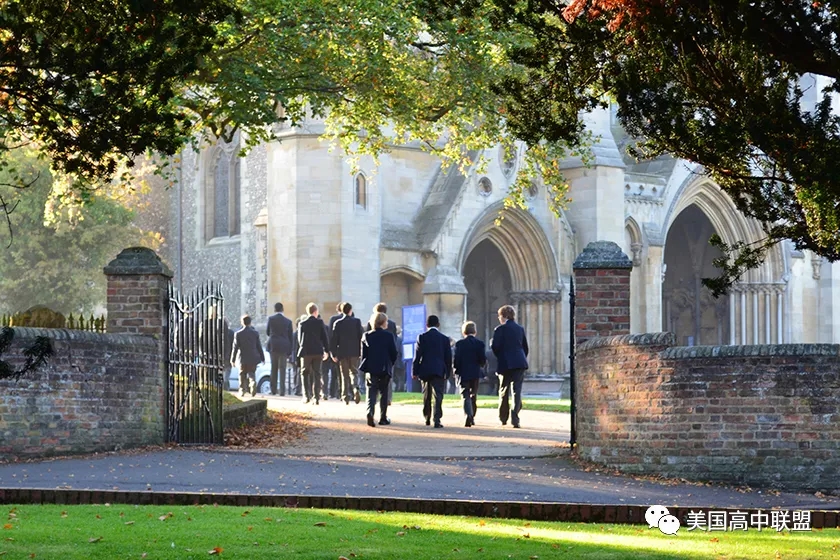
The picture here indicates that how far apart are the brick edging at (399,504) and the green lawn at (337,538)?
9.6 inches

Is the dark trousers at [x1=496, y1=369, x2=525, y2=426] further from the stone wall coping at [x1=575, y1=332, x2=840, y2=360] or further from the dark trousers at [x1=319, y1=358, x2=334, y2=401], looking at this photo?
the dark trousers at [x1=319, y1=358, x2=334, y2=401]

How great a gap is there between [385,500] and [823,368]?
184 inches

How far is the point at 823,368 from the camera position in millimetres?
14438

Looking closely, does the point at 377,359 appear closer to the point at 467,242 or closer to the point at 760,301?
the point at 467,242

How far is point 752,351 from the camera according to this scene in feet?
48.4

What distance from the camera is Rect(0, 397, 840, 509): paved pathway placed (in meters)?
13.3

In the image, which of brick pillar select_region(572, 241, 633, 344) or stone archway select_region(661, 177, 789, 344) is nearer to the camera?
brick pillar select_region(572, 241, 633, 344)

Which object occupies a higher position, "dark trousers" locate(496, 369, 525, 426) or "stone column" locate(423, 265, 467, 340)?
"stone column" locate(423, 265, 467, 340)

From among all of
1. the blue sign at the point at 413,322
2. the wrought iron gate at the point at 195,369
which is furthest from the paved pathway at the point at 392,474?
the blue sign at the point at 413,322

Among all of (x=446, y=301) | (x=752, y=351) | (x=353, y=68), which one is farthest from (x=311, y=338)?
(x=752, y=351)

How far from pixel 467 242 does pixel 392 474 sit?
23982mm

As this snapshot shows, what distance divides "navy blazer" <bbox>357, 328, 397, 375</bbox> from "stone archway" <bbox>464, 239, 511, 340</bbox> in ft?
71.6

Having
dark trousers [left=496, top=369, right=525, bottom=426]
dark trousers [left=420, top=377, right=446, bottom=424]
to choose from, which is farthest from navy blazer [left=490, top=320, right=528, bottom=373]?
Result: dark trousers [left=420, top=377, right=446, bottom=424]

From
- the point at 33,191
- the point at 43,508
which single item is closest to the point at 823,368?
the point at 43,508
